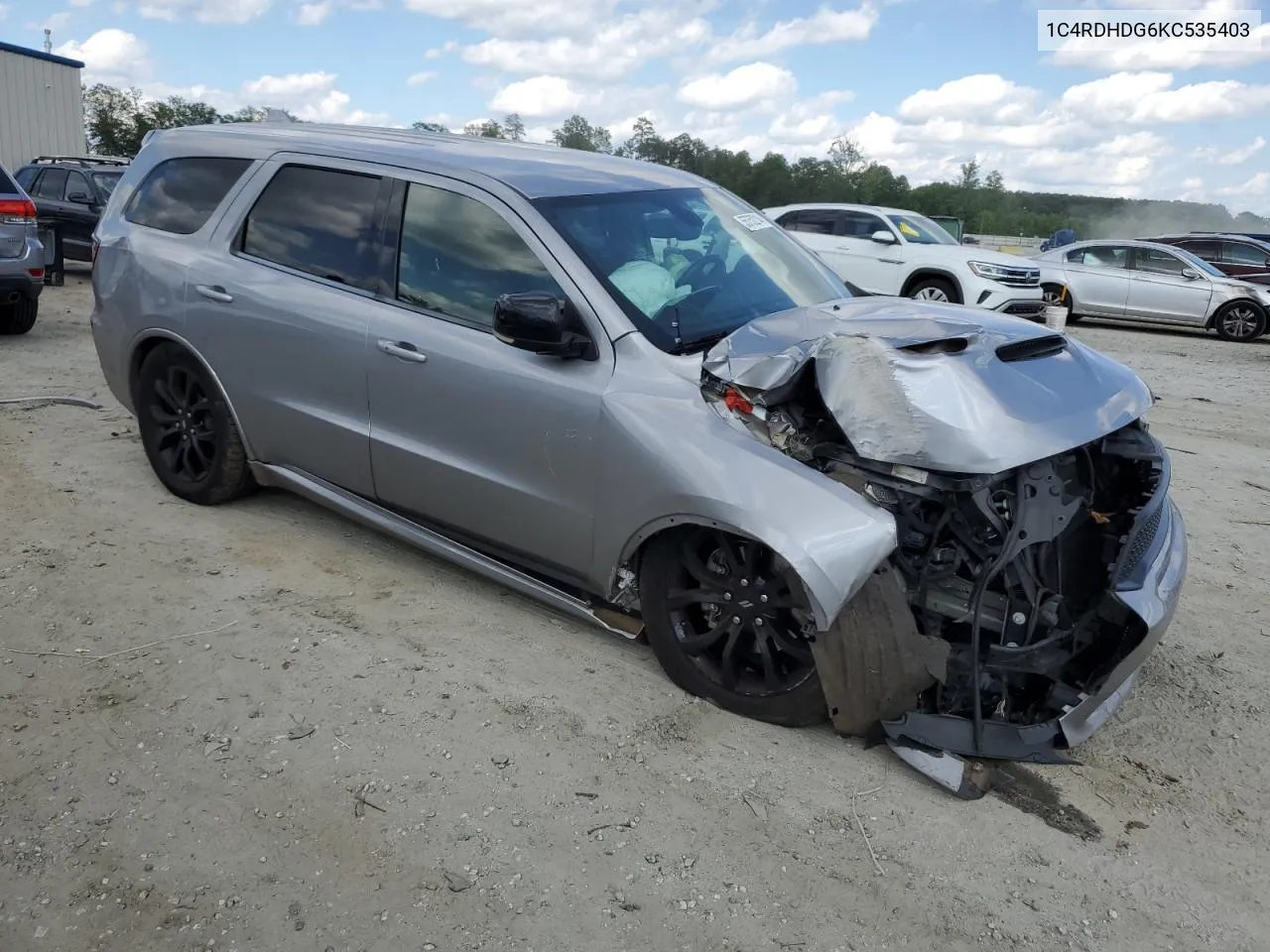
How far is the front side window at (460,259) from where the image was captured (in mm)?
3707

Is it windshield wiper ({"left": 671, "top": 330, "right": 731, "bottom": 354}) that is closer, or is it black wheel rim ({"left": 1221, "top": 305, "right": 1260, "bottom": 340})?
windshield wiper ({"left": 671, "top": 330, "right": 731, "bottom": 354})

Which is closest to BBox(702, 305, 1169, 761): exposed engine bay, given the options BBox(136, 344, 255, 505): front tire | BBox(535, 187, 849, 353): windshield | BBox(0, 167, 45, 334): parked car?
BBox(535, 187, 849, 353): windshield

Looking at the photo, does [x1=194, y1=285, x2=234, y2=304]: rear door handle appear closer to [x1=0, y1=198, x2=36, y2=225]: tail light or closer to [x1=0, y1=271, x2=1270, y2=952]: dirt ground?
[x1=0, y1=271, x2=1270, y2=952]: dirt ground

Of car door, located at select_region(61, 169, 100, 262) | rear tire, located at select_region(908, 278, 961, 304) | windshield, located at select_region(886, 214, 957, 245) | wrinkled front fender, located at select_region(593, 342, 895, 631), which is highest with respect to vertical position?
car door, located at select_region(61, 169, 100, 262)

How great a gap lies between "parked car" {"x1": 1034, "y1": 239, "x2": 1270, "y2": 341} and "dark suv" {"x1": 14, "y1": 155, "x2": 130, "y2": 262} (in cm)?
1464

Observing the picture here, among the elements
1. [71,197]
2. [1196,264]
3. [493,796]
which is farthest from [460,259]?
[1196,264]

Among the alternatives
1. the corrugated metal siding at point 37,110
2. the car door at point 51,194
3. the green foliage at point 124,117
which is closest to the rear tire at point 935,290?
the car door at point 51,194

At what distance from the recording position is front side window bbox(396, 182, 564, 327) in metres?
3.71

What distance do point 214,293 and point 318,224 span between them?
2.17ft

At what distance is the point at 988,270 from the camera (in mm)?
13859

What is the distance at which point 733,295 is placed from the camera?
Result: 3900 mm

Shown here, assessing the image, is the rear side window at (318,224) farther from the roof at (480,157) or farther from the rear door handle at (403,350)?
the rear door handle at (403,350)

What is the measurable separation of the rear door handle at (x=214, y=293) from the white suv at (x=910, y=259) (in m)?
10.3

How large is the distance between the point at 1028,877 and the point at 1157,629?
2.85ft
